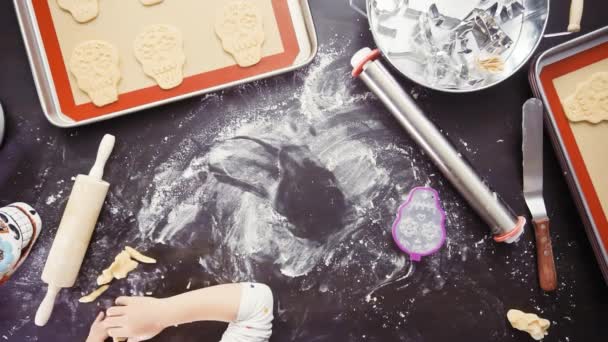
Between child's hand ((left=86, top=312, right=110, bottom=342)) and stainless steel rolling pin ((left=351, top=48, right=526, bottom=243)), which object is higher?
stainless steel rolling pin ((left=351, top=48, right=526, bottom=243))

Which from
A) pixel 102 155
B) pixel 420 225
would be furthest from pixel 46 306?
pixel 420 225

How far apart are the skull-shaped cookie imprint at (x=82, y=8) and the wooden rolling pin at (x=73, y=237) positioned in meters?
0.28

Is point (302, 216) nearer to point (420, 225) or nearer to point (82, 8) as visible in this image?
point (420, 225)

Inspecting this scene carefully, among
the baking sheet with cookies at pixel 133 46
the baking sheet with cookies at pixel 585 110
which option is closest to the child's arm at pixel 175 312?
the baking sheet with cookies at pixel 133 46

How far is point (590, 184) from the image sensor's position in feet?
3.00

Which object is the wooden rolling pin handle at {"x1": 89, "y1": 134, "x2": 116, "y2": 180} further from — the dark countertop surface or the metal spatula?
the metal spatula

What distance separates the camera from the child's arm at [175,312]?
2.86 feet

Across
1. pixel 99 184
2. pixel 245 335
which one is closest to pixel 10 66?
pixel 99 184

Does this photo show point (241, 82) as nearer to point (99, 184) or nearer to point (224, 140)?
point (224, 140)

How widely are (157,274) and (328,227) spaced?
1.15 ft

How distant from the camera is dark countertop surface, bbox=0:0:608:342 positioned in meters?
0.92

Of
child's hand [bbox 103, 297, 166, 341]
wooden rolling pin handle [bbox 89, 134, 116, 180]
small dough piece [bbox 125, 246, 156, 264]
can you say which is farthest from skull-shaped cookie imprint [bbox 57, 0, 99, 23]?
child's hand [bbox 103, 297, 166, 341]

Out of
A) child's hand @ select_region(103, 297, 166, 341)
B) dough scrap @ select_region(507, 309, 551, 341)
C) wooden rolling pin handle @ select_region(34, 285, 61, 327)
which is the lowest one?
dough scrap @ select_region(507, 309, 551, 341)

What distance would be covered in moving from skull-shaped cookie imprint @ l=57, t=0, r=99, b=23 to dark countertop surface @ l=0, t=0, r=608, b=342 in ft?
0.42
